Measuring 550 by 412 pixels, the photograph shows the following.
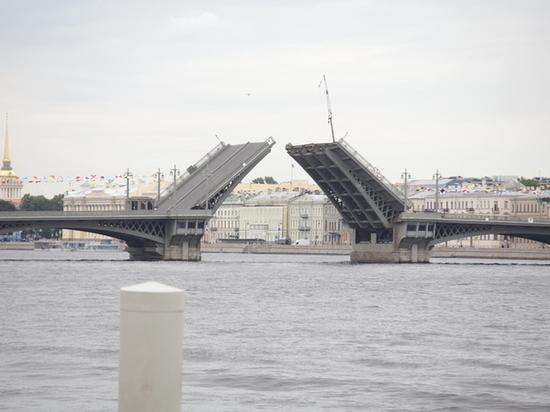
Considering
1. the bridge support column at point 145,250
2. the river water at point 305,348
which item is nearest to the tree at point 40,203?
the bridge support column at point 145,250

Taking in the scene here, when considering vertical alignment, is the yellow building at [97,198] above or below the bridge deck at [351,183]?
above

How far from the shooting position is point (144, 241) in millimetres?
55594

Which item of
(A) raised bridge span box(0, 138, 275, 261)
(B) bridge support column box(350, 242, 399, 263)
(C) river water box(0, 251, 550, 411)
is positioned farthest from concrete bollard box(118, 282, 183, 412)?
(B) bridge support column box(350, 242, 399, 263)

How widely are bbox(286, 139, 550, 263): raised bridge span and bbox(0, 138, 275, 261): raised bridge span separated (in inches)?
107

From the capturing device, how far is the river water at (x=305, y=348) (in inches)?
458

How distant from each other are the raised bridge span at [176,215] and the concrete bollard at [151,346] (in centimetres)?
4519

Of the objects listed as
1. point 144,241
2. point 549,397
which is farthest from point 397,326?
point 144,241

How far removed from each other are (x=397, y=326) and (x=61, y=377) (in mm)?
9356

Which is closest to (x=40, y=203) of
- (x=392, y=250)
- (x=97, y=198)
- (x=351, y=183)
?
(x=97, y=198)

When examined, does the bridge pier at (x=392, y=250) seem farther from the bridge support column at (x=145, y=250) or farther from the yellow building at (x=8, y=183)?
the yellow building at (x=8, y=183)

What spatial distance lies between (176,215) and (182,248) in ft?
10.1

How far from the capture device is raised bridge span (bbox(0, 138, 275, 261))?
5016 cm

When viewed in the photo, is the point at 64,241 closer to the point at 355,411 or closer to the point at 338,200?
the point at 338,200

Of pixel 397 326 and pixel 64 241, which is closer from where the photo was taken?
pixel 397 326
